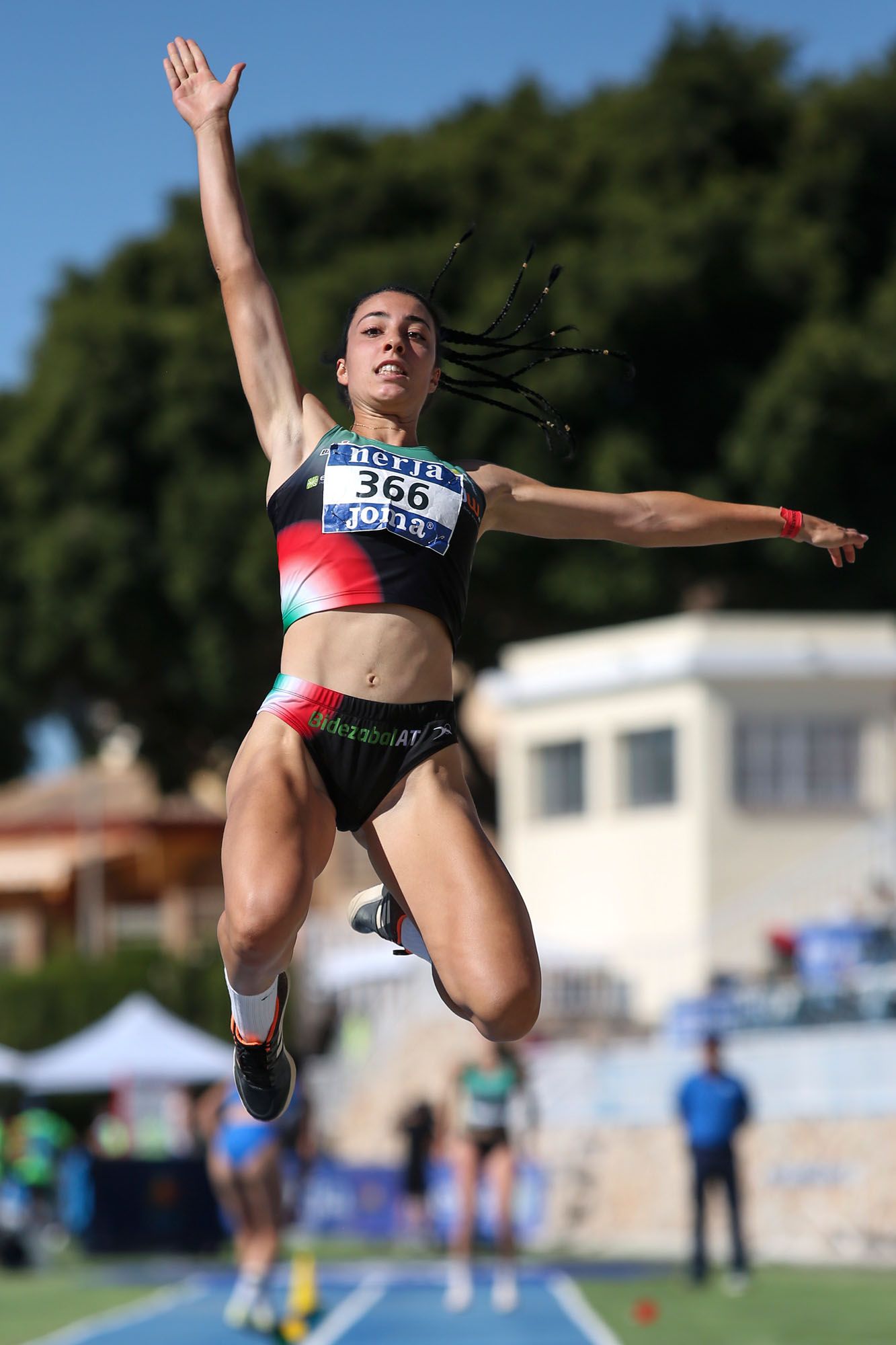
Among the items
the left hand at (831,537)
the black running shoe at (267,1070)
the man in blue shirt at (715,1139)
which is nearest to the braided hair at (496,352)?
the left hand at (831,537)

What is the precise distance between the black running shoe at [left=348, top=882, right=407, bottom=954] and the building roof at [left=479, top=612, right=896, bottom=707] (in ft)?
89.0

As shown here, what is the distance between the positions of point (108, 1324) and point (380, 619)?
10957mm

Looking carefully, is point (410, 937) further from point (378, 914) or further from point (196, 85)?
point (196, 85)

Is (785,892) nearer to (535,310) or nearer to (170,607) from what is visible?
(170,607)

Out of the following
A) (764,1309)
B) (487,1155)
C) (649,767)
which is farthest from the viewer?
(649,767)

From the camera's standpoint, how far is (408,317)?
20.6 ft

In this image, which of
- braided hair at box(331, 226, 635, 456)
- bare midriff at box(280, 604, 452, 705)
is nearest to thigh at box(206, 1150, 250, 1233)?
braided hair at box(331, 226, 635, 456)

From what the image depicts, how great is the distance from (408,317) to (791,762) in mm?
28545

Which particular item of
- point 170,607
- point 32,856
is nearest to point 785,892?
point 170,607

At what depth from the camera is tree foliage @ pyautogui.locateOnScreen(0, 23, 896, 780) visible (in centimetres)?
3547

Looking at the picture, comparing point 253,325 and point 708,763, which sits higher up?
point 708,763

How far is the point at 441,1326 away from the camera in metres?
15.5

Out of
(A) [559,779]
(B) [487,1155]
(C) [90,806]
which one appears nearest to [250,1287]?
(B) [487,1155]

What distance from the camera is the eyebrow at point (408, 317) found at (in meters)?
6.27
